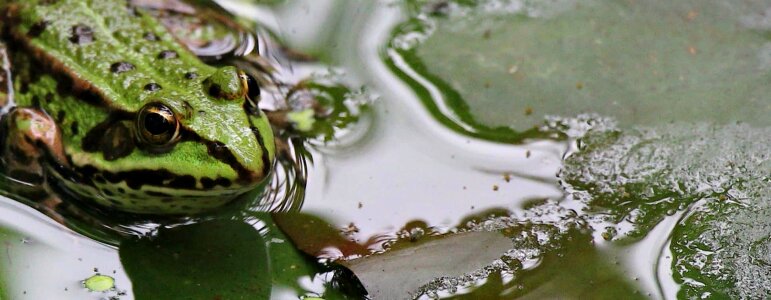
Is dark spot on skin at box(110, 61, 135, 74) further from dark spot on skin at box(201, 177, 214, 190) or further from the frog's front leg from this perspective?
dark spot on skin at box(201, 177, 214, 190)

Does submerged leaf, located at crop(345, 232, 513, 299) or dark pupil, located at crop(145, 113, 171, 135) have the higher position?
dark pupil, located at crop(145, 113, 171, 135)

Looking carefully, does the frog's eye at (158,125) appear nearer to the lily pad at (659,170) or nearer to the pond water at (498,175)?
the pond water at (498,175)

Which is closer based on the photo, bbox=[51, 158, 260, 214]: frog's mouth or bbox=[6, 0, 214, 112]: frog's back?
bbox=[51, 158, 260, 214]: frog's mouth

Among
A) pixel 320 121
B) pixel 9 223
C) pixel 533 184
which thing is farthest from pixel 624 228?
pixel 9 223

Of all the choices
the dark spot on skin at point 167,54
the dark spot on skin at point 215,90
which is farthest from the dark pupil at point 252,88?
the dark spot on skin at point 167,54

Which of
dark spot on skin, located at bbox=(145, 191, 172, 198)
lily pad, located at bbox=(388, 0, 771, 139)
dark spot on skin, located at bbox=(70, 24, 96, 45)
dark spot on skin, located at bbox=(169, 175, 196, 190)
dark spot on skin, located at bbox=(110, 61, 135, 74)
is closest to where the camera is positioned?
dark spot on skin, located at bbox=(169, 175, 196, 190)

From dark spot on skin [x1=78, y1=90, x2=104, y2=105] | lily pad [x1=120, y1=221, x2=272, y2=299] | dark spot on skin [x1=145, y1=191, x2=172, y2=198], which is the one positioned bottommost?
lily pad [x1=120, y1=221, x2=272, y2=299]

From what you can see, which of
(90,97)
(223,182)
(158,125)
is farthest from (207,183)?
(90,97)

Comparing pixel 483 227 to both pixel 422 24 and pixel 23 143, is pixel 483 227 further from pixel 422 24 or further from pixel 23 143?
pixel 23 143

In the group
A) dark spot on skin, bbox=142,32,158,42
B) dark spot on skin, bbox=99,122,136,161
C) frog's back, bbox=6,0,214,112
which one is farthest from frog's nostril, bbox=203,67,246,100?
dark spot on skin, bbox=142,32,158,42
